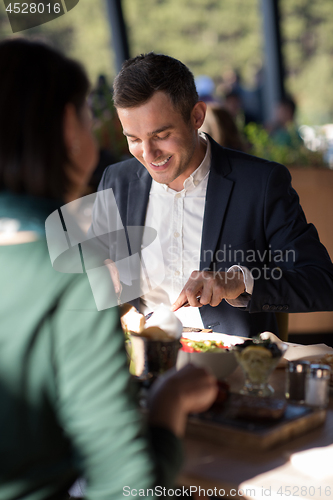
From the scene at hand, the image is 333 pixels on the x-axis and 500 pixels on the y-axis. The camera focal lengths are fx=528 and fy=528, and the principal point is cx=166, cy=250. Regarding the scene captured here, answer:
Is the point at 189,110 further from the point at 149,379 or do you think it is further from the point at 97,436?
the point at 97,436

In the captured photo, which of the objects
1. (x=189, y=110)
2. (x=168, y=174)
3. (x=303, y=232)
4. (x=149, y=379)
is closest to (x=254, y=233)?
(x=303, y=232)

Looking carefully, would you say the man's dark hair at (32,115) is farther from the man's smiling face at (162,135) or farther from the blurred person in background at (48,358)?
the man's smiling face at (162,135)

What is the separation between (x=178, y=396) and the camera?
0.83 m

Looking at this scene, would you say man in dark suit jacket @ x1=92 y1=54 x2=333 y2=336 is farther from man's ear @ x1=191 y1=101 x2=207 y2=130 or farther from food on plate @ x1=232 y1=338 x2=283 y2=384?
food on plate @ x1=232 y1=338 x2=283 y2=384

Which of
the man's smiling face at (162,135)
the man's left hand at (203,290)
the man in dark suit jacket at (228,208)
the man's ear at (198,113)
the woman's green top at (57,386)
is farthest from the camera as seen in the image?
the man's ear at (198,113)

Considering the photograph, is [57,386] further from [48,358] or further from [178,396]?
[178,396]

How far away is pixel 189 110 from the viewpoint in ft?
6.50

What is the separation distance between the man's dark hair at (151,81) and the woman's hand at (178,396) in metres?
1.26

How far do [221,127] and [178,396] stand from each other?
10.5 ft

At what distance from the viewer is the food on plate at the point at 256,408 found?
986 millimetres

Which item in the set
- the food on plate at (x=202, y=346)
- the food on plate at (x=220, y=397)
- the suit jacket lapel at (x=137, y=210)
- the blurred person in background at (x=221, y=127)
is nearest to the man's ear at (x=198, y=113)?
the suit jacket lapel at (x=137, y=210)

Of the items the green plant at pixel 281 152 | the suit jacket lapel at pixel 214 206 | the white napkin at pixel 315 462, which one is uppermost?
the green plant at pixel 281 152

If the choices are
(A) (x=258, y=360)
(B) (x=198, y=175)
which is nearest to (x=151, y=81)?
(B) (x=198, y=175)

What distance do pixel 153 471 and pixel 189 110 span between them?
4.92ft
